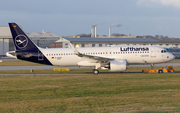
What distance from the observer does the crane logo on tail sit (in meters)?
38.8

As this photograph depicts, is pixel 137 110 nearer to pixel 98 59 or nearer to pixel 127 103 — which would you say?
pixel 127 103

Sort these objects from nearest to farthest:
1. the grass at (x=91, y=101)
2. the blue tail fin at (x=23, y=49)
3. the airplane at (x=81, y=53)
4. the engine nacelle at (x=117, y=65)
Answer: the grass at (x=91, y=101) < the engine nacelle at (x=117, y=65) < the airplane at (x=81, y=53) < the blue tail fin at (x=23, y=49)

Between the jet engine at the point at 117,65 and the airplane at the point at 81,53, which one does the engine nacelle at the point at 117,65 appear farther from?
the airplane at the point at 81,53

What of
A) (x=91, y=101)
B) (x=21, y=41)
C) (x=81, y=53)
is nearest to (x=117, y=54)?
(x=81, y=53)

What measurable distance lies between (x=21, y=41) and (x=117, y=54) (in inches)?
565

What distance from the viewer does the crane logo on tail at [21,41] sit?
3878cm

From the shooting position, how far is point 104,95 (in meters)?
19.5

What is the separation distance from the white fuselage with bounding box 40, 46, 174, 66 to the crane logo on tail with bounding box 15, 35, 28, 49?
2.89 meters

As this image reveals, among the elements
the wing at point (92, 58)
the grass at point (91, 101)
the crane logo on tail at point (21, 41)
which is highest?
the crane logo on tail at point (21, 41)

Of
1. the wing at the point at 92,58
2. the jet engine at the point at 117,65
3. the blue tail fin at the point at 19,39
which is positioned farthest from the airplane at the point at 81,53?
the jet engine at the point at 117,65

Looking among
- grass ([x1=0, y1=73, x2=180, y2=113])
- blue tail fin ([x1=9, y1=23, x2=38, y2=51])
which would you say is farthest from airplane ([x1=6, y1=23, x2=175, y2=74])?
grass ([x1=0, y1=73, x2=180, y2=113])

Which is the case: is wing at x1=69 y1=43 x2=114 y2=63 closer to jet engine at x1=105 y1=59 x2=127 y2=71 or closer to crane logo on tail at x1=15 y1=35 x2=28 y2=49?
jet engine at x1=105 y1=59 x2=127 y2=71

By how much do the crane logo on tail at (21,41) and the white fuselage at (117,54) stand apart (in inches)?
114

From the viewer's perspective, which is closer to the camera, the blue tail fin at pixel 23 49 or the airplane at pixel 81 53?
the airplane at pixel 81 53
